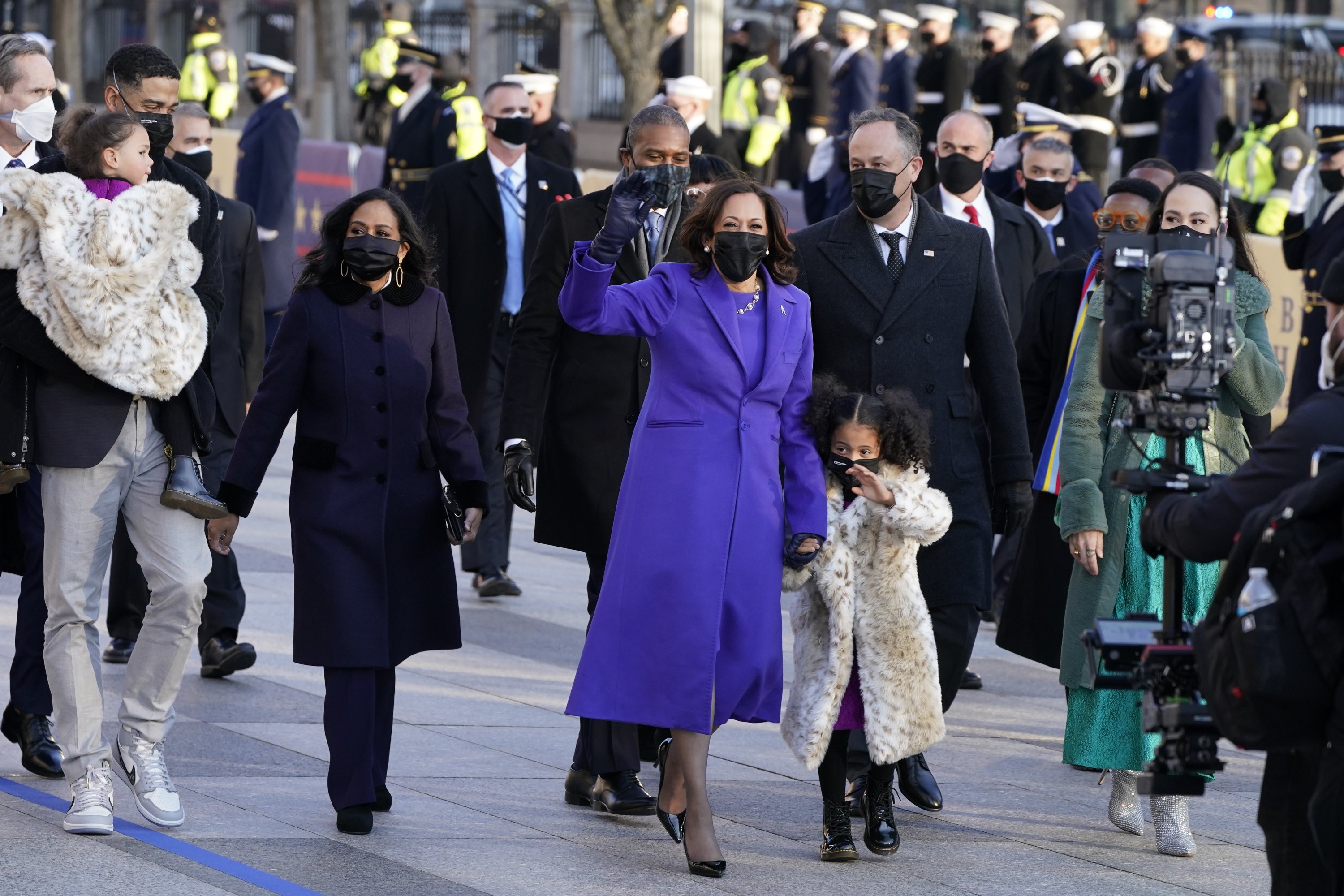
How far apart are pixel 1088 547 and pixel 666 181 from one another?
5.47 feet

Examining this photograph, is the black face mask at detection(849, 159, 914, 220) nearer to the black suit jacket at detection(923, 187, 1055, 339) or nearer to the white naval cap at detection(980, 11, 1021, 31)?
the black suit jacket at detection(923, 187, 1055, 339)

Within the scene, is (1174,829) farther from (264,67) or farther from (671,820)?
(264,67)

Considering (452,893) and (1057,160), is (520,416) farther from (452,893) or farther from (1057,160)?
(1057,160)

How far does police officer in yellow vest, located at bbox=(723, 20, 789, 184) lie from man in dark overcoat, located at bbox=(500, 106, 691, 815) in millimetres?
13404

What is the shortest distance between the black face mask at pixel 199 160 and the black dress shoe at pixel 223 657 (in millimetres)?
2235

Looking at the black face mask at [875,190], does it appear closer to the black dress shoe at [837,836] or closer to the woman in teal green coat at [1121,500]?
the woman in teal green coat at [1121,500]

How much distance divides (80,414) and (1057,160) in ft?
18.6

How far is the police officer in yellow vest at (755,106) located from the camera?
2067cm

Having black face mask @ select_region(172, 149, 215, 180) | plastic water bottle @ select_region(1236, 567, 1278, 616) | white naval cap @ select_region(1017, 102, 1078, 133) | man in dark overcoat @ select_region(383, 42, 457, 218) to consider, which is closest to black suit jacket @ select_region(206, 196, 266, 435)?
black face mask @ select_region(172, 149, 215, 180)

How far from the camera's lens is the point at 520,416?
6.85m

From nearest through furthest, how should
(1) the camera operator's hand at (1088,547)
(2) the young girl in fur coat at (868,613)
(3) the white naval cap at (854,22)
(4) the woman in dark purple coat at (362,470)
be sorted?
1. (2) the young girl in fur coat at (868,613)
2. (4) the woman in dark purple coat at (362,470)
3. (1) the camera operator's hand at (1088,547)
4. (3) the white naval cap at (854,22)

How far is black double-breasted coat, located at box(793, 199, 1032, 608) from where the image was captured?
6.68 metres

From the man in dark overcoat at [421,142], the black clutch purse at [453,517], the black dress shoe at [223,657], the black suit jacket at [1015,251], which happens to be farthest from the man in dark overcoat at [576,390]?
the man in dark overcoat at [421,142]

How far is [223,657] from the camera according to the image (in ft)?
26.9
